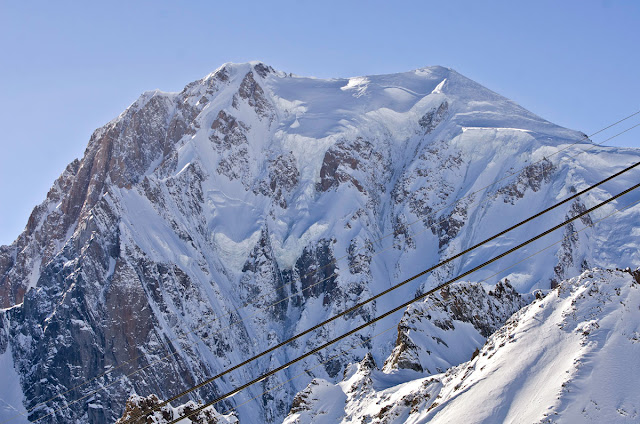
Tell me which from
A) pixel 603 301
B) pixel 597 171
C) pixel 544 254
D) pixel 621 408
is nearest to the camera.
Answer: pixel 621 408

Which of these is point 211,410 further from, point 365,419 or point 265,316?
point 265,316

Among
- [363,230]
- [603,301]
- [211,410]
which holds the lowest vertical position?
[603,301]

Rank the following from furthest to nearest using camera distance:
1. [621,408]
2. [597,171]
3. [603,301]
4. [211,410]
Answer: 1. [597,171]
2. [211,410]
3. [603,301]
4. [621,408]

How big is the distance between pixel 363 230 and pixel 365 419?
11696 centimetres

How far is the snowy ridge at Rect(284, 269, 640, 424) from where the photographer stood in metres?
50.9

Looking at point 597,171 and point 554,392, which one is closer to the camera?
point 554,392

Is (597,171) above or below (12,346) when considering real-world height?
below

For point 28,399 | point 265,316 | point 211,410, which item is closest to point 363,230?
point 265,316

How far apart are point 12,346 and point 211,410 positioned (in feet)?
388

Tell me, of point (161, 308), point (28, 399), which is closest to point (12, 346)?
point (28, 399)

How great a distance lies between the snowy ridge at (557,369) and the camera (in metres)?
50.9

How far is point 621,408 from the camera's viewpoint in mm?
49500

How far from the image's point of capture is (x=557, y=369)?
180 feet

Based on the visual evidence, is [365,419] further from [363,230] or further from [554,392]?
[363,230]
